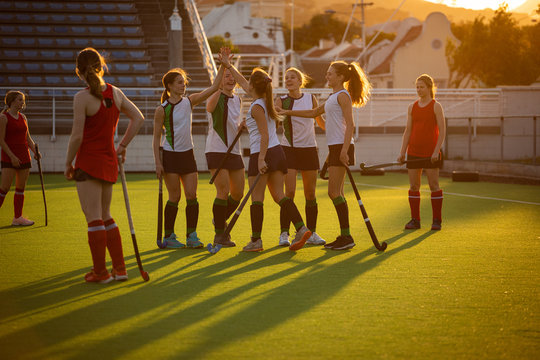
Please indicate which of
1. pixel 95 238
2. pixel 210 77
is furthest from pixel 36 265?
pixel 210 77

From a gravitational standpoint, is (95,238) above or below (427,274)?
above

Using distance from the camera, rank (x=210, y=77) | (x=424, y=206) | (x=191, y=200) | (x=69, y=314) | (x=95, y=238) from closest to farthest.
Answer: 1. (x=69, y=314)
2. (x=95, y=238)
3. (x=191, y=200)
4. (x=424, y=206)
5. (x=210, y=77)

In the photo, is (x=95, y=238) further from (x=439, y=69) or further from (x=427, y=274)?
(x=439, y=69)

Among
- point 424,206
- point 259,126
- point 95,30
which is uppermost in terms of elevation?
point 95,30

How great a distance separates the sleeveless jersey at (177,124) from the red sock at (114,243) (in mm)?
1850

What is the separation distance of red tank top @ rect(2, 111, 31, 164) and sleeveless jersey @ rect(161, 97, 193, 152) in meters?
3.30

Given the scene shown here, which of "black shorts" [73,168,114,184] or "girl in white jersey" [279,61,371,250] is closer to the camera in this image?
"black shorts" [73,168,114,184]

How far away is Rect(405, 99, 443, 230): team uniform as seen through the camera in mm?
9555

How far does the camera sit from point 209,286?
5.89 m

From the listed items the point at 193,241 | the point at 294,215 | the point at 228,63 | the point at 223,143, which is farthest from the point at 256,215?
the point at 228,63

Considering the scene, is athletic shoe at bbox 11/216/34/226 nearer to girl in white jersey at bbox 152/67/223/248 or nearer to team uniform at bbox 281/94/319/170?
girl in white jersey at bbox 152/67/223/248

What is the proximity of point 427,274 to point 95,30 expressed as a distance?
25.8 meters

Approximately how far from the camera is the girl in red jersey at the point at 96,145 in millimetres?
5578

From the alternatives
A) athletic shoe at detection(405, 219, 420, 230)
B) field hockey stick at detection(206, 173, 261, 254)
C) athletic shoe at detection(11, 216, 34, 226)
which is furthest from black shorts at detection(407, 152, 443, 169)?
athletic shoe at detection(11, 216, 34, 226)
